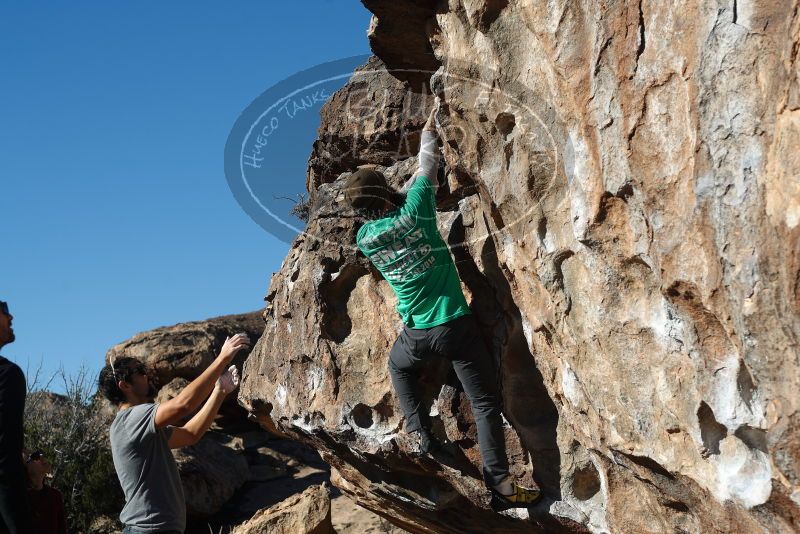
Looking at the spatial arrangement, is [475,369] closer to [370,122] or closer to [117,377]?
[117,377]

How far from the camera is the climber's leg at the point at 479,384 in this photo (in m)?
4.54

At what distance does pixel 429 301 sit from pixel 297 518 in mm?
3986

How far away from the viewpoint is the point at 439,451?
5105 millimetres

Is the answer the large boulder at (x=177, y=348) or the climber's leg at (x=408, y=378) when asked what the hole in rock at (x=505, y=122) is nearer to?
the climber's leg at (x=408, y=378)

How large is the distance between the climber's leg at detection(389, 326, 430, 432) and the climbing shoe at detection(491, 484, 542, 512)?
0.62 meters

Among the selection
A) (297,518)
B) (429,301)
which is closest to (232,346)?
(429,301)

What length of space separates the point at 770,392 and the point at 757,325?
275 millimetres

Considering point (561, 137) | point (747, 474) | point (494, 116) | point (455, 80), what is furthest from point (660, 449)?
point (455, 80)

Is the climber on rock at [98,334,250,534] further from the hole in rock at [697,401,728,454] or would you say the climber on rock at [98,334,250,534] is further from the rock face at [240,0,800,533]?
the hole in rock at [697,401,728,454]

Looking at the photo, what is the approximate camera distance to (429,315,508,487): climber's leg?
179 inches

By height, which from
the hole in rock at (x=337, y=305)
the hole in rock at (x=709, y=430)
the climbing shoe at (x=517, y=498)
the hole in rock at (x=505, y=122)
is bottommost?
the climbing shoe at (x=517, y=498)

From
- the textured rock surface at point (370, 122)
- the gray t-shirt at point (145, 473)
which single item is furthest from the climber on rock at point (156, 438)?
the textured rock surface at point (370, 122)

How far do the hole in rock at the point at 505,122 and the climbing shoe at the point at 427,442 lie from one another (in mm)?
1899

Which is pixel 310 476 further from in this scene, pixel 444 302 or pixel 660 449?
pixel 660 449
